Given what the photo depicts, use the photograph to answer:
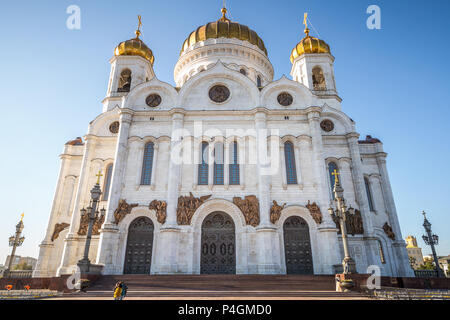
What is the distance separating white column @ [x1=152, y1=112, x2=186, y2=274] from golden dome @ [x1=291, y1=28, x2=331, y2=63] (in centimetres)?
1247

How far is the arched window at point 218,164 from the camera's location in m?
18.3

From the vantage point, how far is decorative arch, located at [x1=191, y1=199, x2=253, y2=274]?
16344 millimetres

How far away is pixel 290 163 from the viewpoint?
18.8 meters

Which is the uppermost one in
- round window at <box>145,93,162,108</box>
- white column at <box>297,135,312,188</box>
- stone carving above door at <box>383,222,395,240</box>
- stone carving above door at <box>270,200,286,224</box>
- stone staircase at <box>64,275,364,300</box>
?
round window at <box>145,93,162,108</box>

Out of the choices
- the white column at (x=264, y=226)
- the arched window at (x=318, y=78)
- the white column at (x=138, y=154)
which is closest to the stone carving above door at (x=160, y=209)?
the white column at (x=138, y=154)

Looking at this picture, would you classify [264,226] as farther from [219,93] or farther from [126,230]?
[219,93]

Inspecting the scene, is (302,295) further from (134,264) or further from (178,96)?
(178,96)

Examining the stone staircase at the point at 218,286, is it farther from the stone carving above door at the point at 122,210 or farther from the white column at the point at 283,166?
the white column at the point at 283,166

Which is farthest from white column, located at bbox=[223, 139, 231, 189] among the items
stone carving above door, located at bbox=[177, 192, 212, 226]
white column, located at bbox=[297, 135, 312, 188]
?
white column, located at bbox=[297, 135, 312, 188]

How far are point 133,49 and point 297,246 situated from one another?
20.1 m

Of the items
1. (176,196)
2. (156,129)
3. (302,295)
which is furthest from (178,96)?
(302,295)

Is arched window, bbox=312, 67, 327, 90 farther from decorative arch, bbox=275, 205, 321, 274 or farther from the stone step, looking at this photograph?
the stone step

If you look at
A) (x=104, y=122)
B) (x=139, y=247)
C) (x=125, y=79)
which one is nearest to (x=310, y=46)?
(x=125, y=79)

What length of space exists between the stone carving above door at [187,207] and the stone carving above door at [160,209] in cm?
85
